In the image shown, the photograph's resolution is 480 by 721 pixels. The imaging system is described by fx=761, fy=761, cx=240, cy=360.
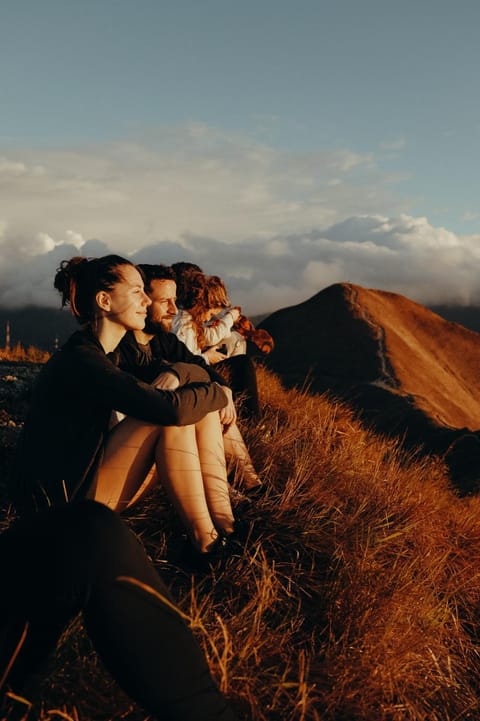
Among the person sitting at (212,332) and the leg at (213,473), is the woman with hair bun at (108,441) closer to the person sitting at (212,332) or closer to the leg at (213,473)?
the leg at (213,473)

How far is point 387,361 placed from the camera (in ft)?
24.6

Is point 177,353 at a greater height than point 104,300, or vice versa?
point 104,300

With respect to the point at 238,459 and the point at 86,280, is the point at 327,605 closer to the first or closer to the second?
the point at 238,459

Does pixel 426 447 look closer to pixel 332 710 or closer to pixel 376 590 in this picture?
pixel 376 590

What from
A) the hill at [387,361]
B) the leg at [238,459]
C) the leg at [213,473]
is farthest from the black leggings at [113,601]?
the hill at [387,361]

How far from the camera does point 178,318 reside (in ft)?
15.8

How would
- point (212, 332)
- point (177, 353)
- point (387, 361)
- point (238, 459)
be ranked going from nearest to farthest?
point (238, 459)
point (177, 353)
point (212, 332)
point (387, 361)

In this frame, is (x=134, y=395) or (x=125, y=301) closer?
(x=134, y=395)

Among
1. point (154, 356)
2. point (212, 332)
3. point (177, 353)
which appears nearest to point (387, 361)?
point (212, 332)

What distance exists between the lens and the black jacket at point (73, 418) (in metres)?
2.67

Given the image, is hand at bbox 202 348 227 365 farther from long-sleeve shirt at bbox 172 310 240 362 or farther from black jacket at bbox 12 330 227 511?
black jacket at bbox 12 330 227 511

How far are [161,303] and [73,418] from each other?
1427mm

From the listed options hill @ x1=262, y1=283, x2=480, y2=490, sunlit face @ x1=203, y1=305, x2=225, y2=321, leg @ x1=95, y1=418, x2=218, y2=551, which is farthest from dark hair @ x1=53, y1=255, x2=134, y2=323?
hill @ x1=262, y1=283, x2=480, y2=490

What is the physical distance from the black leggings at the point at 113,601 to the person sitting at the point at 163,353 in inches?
56.7
